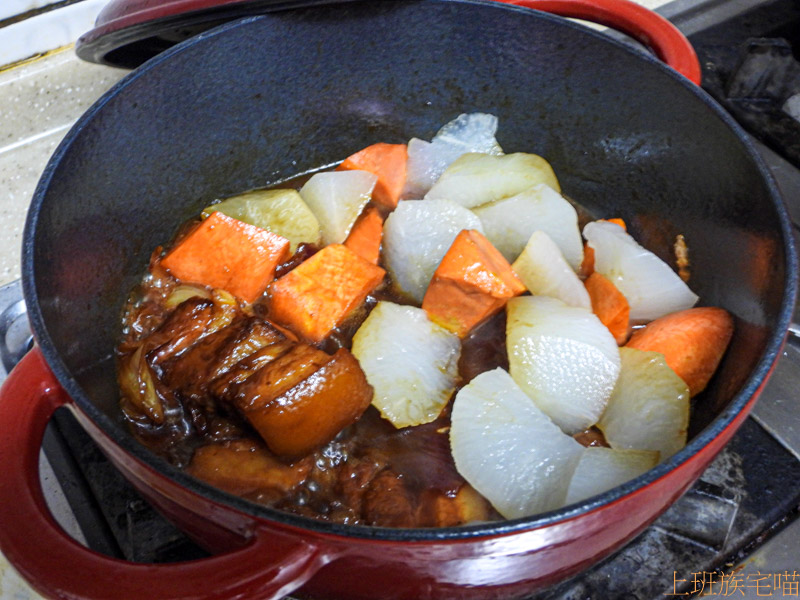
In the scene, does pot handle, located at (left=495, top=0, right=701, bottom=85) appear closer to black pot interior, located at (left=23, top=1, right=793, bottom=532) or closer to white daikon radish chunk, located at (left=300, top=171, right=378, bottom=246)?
black pot interior, located at (left=23, top=1, right=793, bottom=532)

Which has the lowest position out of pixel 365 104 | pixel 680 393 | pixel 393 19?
pixel 680 393

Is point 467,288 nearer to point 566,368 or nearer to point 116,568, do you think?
point 566,368

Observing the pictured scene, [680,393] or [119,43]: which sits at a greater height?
[119,43]

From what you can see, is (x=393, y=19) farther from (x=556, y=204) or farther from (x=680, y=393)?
(x=680, y=393)

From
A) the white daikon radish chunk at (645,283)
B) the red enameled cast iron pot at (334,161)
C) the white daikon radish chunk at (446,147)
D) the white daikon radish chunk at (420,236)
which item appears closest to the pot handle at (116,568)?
the red enameled cast iron pot at (334,161)

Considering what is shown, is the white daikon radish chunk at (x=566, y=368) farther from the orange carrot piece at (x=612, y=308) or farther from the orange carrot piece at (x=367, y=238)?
Answer: the orange carrot piece at (x=367, y=238)

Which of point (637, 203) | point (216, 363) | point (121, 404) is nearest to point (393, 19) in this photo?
point (637, 203)
